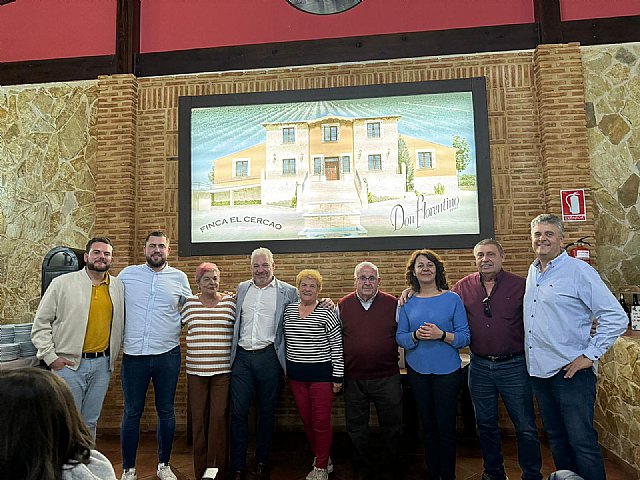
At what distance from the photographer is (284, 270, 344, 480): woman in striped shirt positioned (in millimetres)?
3488

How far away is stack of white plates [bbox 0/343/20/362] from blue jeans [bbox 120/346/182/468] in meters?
0.69

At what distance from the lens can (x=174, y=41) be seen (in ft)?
18.6

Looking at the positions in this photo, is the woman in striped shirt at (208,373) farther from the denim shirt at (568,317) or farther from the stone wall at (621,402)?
the stone wall at (621,402)

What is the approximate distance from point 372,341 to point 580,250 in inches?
101

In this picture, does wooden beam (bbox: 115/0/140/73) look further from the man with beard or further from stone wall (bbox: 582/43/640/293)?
stone wall (bbox: 582/43/640/293)

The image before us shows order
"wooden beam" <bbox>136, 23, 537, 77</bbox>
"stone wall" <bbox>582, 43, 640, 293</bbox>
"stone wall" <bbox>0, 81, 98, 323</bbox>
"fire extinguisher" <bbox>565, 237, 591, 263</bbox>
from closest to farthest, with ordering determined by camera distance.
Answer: "fire extinguisher" <bbox>565, 237, 591, 263</bbox> < "stone wall" <bbox>582, 43, 640, 293</bbox> < "wooden beam" <bbox>136, 23, 537, 77</bbox> < "stone wall" <bbox>0, 81, 98, 323</bbox>

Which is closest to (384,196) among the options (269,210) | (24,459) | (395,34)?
(269,210)

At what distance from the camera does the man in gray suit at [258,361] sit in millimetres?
3535

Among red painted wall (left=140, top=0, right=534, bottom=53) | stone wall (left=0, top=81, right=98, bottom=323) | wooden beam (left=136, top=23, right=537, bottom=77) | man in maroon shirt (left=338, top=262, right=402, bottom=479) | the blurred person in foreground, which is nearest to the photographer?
the blurred person in foreground

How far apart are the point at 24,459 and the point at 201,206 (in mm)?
Result: 4475

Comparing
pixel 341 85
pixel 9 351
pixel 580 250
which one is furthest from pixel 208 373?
pixel 580 250

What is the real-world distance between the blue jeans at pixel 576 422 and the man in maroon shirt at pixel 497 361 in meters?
0.22

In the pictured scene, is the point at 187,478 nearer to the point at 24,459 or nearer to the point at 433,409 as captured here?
the point at 433,409

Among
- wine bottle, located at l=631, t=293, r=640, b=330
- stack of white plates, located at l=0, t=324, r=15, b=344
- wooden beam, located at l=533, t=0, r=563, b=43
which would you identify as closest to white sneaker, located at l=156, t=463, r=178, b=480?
stack of white plates, located at l=0, t=324, r=15, b=344
